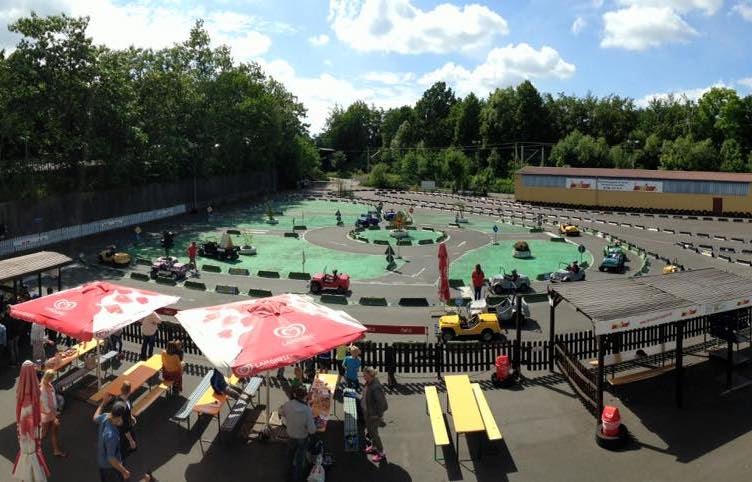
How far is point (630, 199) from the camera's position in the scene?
217ft

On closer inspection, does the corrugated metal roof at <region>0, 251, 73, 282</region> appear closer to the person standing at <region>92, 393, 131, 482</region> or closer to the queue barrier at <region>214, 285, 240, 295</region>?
the queue barrier at <region>214, 285, 240, 295</region>

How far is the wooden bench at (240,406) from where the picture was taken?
14.2 meters

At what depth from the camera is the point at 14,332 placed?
19594 mm

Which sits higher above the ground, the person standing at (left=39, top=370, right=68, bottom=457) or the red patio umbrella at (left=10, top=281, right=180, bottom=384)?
the red patio umbrella at (left=10, top=281, right=180, bottom=384)

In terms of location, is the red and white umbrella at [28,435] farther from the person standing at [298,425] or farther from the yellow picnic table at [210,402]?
the person standing at [298,425]

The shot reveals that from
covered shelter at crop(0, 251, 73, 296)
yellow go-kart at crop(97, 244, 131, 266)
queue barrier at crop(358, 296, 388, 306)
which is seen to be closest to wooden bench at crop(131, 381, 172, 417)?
covered shelter at crop(0, 251, 73, 296)

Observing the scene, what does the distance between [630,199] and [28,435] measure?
64.0 m

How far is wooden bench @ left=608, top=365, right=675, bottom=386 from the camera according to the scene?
1689 centimetres

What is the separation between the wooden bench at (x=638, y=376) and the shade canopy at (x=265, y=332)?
724 cm

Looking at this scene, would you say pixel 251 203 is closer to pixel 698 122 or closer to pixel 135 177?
pixel 135 177

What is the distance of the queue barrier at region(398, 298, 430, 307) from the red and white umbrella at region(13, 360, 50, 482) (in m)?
18.4

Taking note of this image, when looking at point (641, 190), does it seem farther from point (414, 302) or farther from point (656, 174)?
point (414, 302)

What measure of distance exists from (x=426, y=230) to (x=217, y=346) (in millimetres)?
39281

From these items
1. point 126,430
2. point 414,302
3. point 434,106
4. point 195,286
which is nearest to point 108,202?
→ point 195,286
